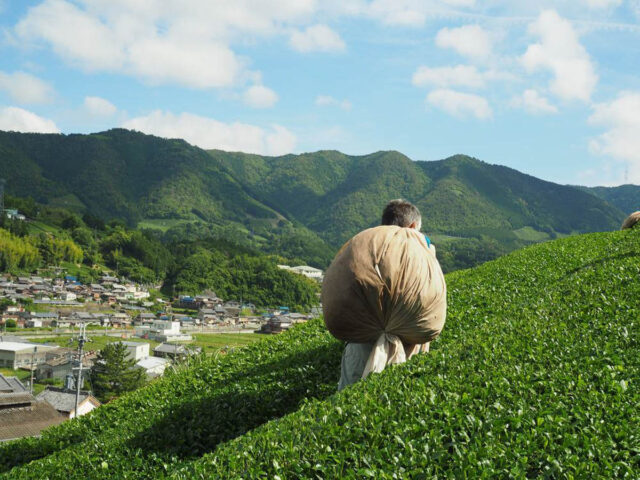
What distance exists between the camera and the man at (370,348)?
5328 millimetres

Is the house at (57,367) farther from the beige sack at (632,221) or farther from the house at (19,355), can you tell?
the beige sack at (632,221)

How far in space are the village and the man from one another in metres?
24.4

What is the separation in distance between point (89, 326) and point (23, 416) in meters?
63.1

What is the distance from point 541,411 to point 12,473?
6.28m

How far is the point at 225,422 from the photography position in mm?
6504

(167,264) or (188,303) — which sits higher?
(167,264)

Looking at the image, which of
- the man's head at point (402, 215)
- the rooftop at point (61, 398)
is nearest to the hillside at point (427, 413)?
the man's head at point (402, 215)

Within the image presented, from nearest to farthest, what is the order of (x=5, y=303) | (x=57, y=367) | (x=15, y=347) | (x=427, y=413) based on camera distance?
1. (x=427, y=413)
2. (x=57, y=367)
3. (x=15, y=347)
4. (x=5, y=303)

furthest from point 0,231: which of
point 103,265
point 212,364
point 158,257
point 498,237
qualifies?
point 498,237

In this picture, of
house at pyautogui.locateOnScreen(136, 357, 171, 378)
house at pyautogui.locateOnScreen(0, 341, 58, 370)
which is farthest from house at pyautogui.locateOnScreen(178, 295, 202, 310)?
house at pyautogui.locateOnScreen(0, 341, 58, 370)

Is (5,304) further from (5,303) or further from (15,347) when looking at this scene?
(15,347)

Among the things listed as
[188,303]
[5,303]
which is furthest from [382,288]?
[188,303]

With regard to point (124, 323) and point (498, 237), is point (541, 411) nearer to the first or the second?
point (124, 323)

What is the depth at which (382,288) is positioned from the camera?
4.93m
